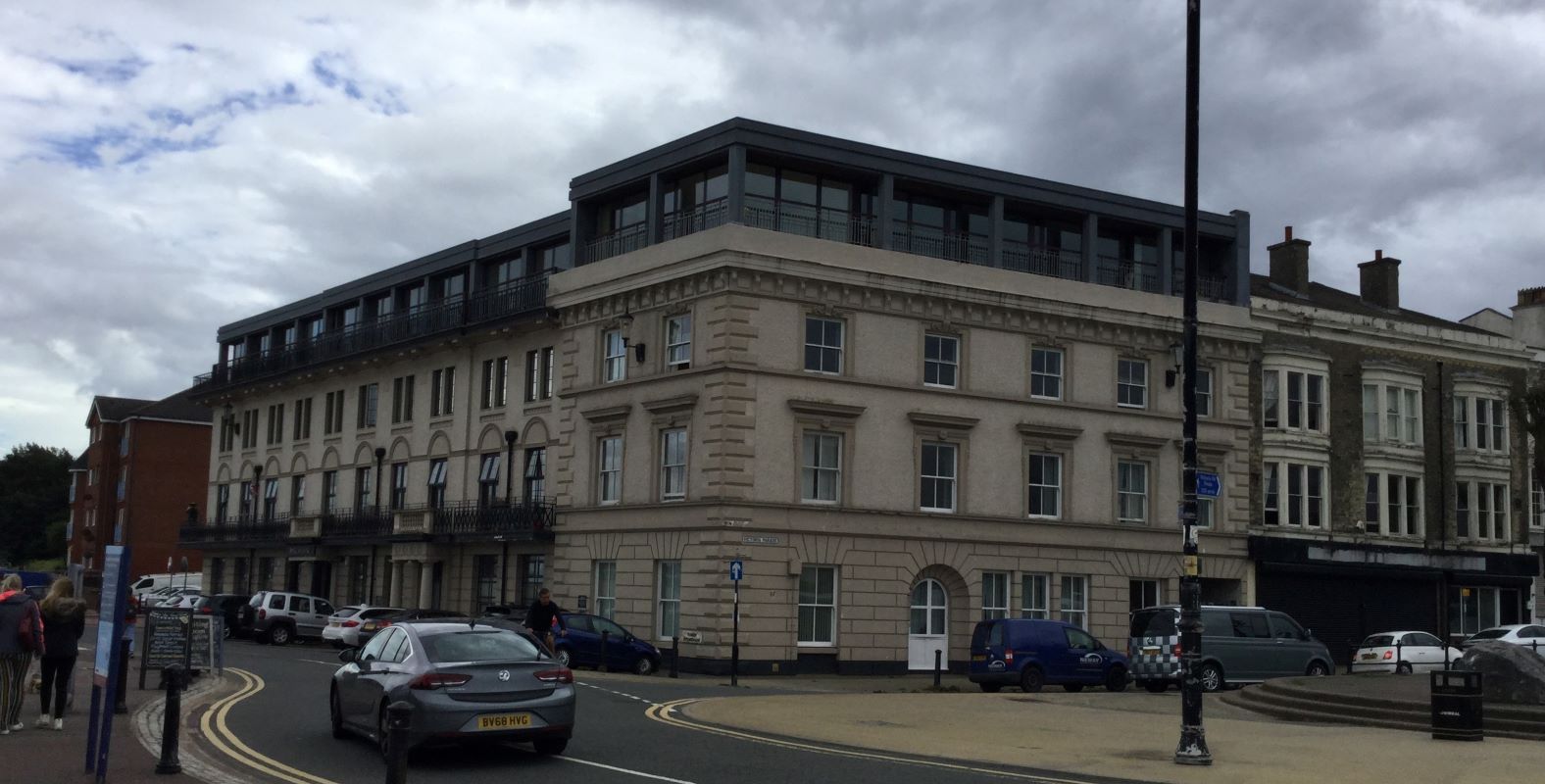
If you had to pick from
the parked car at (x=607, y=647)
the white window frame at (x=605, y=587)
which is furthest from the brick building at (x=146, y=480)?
the parked car at (x=607, y=647)

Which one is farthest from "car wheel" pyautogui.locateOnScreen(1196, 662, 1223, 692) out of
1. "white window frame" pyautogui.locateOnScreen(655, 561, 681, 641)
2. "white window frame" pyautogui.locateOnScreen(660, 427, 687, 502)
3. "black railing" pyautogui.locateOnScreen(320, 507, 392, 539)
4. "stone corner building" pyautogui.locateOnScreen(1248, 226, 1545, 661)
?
"black railing" pyautogui.locateOnScreen(320, 507, 392, 539)

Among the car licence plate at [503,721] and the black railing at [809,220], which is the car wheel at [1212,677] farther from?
the car licence plate at [503,721]

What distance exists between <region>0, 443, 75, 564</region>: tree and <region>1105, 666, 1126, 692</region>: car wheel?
94428 mm

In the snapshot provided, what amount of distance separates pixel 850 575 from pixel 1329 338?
1960 cm

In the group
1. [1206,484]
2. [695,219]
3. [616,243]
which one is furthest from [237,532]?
[1206,484]

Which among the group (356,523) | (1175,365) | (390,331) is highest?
(390,331)

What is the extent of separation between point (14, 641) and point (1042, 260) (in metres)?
32.6

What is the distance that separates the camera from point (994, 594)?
41.6 metres

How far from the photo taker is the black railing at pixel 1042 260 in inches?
1718

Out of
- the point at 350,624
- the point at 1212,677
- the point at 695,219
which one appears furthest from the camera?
the point at 350,624

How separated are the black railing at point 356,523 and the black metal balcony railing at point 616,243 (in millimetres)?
13930

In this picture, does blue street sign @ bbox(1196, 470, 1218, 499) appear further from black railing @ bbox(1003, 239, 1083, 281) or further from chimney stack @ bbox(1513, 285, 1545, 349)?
chimney stack @ bbox(1513, 285, 1545, 349)

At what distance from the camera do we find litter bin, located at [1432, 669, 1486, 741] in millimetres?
20312

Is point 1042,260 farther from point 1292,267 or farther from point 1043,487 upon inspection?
point 1292,267
